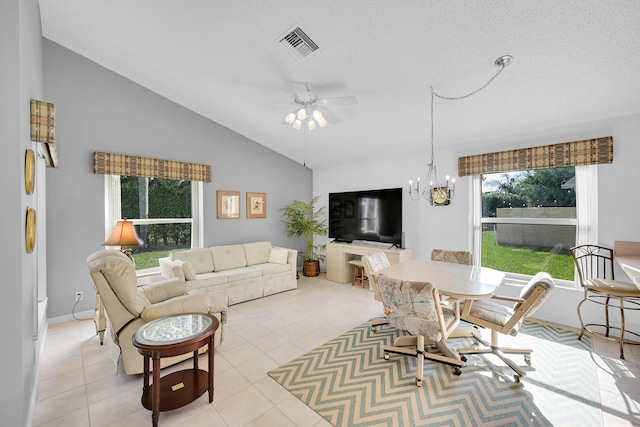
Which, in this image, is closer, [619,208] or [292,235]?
[619,208]

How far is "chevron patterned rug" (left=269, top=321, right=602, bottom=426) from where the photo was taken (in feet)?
5.73

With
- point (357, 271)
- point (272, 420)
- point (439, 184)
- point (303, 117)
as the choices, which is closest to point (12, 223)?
point (272, 420)

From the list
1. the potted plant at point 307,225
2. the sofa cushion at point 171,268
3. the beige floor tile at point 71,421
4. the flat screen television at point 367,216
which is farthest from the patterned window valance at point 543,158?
the beige floor tile at point 71,421

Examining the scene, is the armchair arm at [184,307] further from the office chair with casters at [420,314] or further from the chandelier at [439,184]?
the chandelier at [439,184]

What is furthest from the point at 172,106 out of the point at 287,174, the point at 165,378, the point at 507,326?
the point at 507,326

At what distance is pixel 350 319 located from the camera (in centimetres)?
335

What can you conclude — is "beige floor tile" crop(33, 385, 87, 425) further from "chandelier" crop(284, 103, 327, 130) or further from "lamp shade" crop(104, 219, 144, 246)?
"chandelier" crop(284, 103, 327, 130)

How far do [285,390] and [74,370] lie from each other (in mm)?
1949

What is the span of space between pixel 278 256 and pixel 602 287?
14.0 feet

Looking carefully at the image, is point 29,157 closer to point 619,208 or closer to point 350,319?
point 350,319

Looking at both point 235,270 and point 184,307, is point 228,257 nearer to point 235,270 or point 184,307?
point 235,270

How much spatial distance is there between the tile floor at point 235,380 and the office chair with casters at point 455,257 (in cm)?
121

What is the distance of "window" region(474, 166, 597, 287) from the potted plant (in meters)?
3.05

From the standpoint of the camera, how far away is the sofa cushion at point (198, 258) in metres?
3.94
